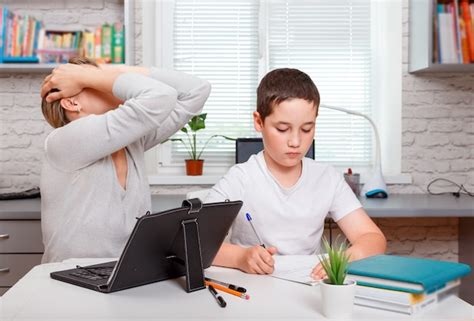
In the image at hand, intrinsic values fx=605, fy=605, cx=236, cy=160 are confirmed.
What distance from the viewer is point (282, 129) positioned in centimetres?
167

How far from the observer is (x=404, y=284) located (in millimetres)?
1085

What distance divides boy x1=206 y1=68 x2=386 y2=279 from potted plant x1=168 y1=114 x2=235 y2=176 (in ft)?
4.44

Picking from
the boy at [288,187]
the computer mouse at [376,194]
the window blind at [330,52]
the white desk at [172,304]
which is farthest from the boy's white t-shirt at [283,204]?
the window blind at [330,52]

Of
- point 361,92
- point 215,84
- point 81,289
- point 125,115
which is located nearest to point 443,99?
Answer: point 361,92

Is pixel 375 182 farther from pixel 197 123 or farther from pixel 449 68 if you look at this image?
pixel 197 123

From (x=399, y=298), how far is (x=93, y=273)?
69 cm

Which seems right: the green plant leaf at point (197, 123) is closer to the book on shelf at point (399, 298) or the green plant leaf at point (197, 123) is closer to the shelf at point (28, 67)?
the shelf at point (28, 67)

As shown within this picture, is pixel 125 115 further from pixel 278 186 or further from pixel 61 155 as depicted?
pixel 278 186

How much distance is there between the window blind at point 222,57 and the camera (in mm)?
3406

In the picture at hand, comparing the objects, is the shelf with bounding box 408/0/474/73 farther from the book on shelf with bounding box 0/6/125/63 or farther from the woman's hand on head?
the woman's hand on head

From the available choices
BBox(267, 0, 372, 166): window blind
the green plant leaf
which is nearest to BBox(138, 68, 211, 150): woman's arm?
the green plant leaf

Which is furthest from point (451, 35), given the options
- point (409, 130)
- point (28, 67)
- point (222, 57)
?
point (28, 67)

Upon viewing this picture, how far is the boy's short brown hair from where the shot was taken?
169cm

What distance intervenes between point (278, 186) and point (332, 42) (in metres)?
1.88
